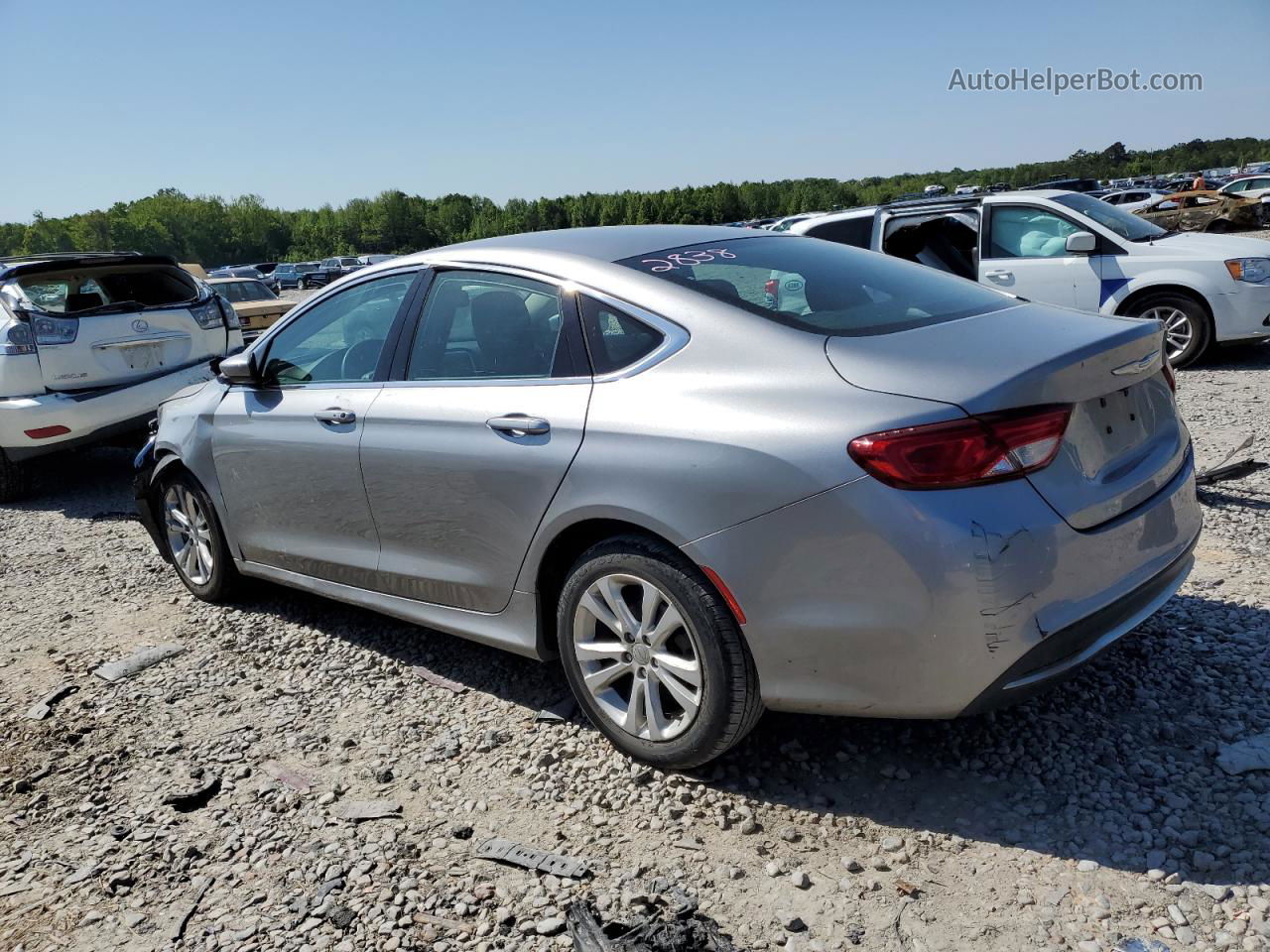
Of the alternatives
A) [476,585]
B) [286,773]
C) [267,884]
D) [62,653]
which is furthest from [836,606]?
[62,653]

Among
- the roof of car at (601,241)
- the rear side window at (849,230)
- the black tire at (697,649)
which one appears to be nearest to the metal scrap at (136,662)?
the roof of car at (601,241)

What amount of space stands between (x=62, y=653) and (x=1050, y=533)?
4.33 meters

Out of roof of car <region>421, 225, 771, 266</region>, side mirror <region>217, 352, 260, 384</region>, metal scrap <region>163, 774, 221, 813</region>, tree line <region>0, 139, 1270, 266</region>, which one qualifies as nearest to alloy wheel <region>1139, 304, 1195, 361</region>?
roof of car <region>421, 225, 771, 266</region>

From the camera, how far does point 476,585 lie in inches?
134

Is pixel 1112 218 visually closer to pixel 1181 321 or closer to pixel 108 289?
pixel 1181 321

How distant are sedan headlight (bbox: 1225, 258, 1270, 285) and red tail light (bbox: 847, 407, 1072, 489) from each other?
306 inches

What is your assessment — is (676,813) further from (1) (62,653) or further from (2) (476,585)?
(1) (62,653)

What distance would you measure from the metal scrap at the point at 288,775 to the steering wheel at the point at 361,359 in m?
1.47

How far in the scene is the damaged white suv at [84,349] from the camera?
7.27m

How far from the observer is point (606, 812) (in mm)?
2949

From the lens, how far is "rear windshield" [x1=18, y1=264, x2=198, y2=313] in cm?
758

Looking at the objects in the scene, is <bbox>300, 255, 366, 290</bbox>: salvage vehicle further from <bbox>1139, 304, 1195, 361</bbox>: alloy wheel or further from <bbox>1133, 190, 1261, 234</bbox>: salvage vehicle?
<bbox>1139, 304, 1195, 361</bbox>: alloy wheel

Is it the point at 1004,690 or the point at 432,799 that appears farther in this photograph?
the point at 432,799

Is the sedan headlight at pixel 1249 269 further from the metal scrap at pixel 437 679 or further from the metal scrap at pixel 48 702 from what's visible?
the metal scrap at pixel 48 702
